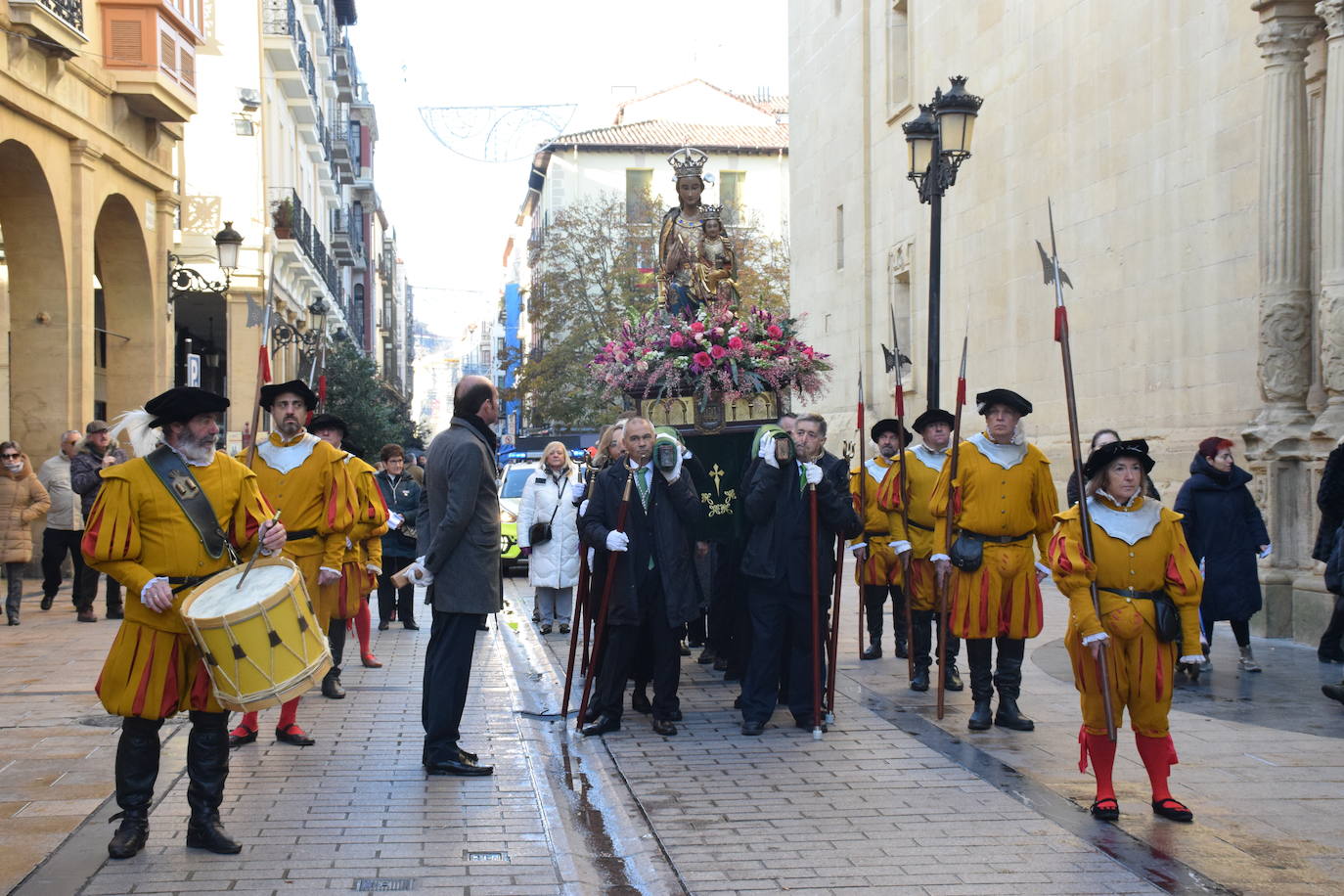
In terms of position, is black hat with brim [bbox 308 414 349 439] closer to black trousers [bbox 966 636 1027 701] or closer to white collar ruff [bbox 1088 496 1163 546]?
black trousers [bbox 966 636 1027 701]

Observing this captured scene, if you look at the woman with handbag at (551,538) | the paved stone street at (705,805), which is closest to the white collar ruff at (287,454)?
the paved stone street at (705,805)

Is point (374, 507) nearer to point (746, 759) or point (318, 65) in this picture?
point (746, 759)

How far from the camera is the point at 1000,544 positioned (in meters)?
8.87

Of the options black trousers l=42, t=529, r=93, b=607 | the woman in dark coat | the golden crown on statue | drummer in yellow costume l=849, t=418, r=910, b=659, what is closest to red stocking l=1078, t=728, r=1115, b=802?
drummer in yellow costume l=849, t=418, r=910, b=659

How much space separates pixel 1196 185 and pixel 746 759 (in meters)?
10.2

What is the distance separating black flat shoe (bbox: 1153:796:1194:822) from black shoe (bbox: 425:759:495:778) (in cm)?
332

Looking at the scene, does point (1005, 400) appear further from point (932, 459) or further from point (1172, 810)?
point (1172, 810)

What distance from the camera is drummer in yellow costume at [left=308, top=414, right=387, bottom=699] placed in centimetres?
973

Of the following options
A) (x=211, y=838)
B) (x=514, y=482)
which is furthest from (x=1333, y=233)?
(x=514, y=482)

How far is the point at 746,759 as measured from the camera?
8.19 metres

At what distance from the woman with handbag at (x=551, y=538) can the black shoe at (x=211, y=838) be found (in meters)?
8.40

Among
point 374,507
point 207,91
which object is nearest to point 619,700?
point 374,507

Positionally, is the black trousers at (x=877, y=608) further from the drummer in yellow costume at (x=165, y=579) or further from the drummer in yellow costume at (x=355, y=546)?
the drummer in yellow costume at (x=165, y=579)

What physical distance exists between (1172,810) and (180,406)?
15.5 ft
